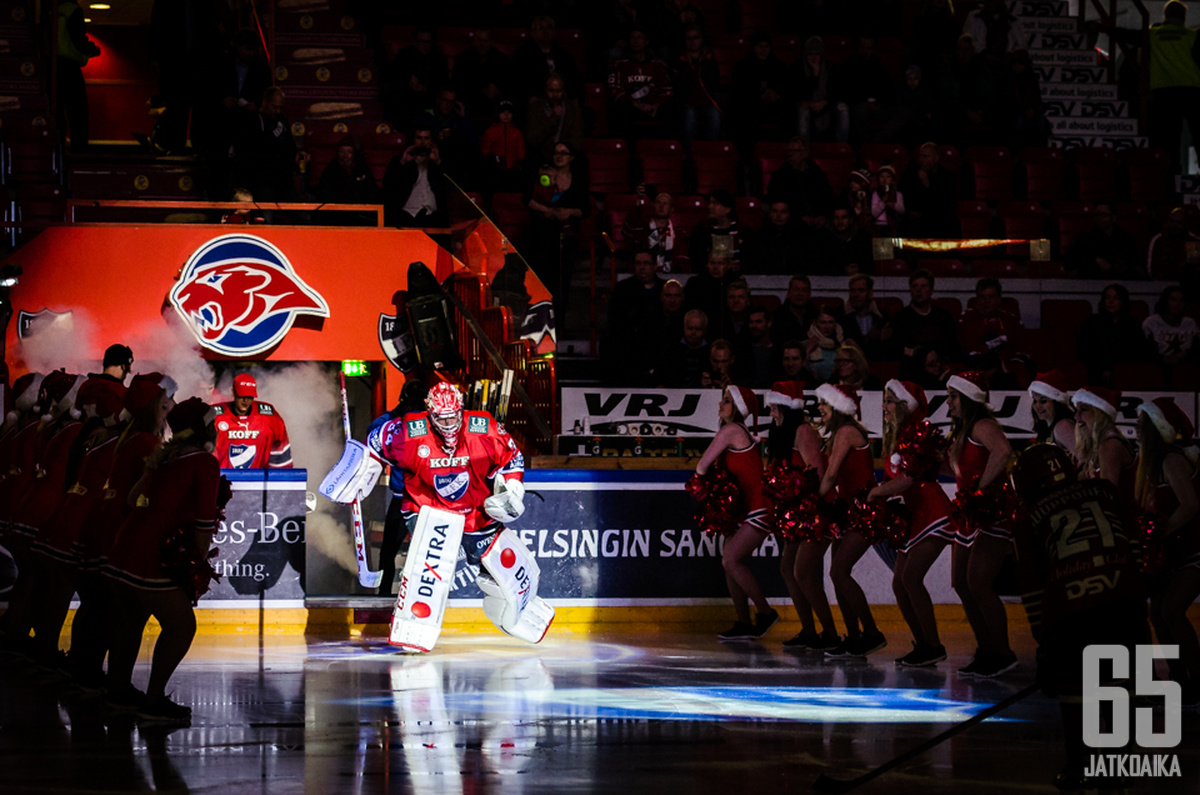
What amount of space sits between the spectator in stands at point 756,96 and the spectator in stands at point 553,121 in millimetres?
2704

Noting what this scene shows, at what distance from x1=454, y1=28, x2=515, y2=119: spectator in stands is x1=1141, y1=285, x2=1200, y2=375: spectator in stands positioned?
8179 millimetres

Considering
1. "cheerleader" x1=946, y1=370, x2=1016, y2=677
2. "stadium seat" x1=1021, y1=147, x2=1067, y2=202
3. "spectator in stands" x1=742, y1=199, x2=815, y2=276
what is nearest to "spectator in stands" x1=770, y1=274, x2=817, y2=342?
"spectator in stands" x1=742, y1=199, x2=815, y2=276

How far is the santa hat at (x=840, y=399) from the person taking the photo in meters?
11.8

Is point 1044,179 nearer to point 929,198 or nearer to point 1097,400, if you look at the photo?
point 929,198

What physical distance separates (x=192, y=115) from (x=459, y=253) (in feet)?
13.6

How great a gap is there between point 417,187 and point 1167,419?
969cm

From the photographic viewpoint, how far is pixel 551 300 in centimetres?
1477

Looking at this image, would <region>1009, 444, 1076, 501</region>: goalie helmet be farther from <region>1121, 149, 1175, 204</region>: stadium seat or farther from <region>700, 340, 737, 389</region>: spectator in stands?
<region>1121, 149, 1175, 204</region>: stadium seat

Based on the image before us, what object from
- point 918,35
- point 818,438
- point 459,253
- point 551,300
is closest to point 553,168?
point 459,253

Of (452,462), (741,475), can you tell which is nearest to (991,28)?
(741,475)

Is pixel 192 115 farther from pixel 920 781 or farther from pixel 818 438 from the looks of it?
pixel 920 781

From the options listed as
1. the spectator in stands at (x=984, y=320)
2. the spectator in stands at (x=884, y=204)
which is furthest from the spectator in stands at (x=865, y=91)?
the spectator in stands at (x=984, y=320)

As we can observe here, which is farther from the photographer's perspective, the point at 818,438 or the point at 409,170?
the point at 409,170

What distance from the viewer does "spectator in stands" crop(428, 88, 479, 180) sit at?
17.6m
